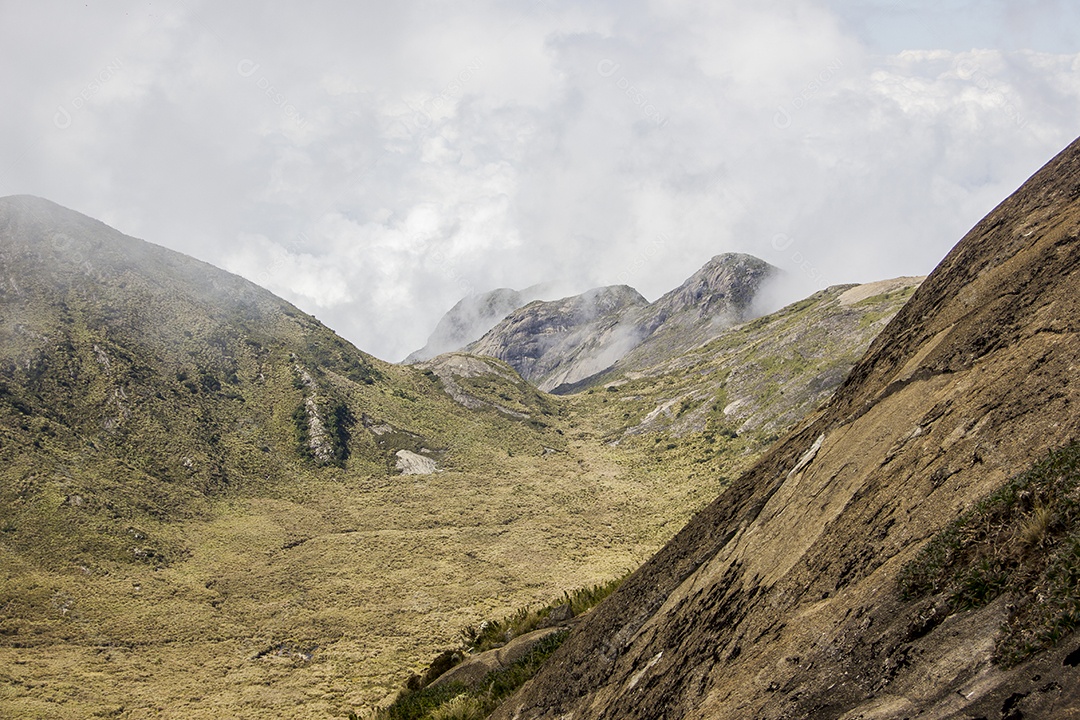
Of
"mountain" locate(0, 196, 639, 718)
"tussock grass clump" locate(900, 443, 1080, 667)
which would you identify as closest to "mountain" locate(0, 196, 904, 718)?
"mountain" locate(0, 196, 639, 718)

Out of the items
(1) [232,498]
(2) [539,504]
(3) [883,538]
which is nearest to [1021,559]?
(3) [883,538]

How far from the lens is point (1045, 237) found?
29.5ft

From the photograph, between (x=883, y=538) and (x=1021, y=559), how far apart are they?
6.15 feet

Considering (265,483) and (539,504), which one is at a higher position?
(265,483)

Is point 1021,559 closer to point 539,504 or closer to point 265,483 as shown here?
point 539,504

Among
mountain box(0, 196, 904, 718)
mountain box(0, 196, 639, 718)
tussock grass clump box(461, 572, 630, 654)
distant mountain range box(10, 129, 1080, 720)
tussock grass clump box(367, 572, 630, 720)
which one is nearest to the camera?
distant mountain range box(10, 129, 1080, 720)

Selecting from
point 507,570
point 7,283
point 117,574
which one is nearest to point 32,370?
point 7,283

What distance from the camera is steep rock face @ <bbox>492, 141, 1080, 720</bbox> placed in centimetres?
477

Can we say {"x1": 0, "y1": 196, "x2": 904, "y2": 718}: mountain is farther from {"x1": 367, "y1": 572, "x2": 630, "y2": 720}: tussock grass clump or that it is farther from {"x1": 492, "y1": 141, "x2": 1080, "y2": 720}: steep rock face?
{"x1": 492, "y1": 141, "x2": 1080, "y2": 720}: steep rock face

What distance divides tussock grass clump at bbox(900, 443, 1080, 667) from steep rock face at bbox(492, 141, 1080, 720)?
→ 0.44ft

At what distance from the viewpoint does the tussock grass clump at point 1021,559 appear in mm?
4027

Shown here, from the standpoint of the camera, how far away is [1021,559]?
453 centimetres

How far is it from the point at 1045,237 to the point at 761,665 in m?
7.60

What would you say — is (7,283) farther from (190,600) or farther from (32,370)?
(190,600)
